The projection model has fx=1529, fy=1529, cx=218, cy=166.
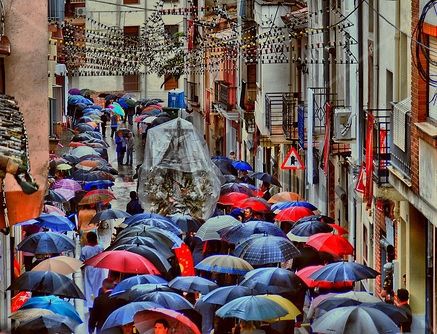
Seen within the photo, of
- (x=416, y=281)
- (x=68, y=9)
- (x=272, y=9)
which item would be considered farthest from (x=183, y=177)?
(x=68, y=9)

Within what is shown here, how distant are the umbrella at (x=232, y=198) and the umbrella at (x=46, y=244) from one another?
824 centimetres

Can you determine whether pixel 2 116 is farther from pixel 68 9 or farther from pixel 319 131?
pixel 68 9

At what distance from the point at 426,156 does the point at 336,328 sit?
13.4 feet

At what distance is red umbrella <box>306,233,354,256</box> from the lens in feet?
77.9

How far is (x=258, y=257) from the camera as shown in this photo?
22938 mm

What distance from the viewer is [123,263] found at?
842 inches

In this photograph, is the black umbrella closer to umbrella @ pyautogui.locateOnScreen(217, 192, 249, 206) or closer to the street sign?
umbrella @ pyautogui.locateOnScreen(217, 192, 249, 206)

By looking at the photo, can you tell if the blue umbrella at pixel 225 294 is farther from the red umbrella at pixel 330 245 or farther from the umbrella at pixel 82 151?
the umbrella at pixel 82 151

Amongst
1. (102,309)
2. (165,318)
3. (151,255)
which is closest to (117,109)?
(151,255)

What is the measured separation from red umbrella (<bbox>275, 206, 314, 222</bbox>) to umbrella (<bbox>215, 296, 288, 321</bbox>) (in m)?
10.2

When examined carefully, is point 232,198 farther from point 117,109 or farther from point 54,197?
point 117,109

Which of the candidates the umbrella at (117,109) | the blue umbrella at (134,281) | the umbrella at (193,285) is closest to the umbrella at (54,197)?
the blue umbrella at (134,281)

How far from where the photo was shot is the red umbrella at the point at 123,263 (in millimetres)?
21297

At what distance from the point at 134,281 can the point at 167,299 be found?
1.73 metres
